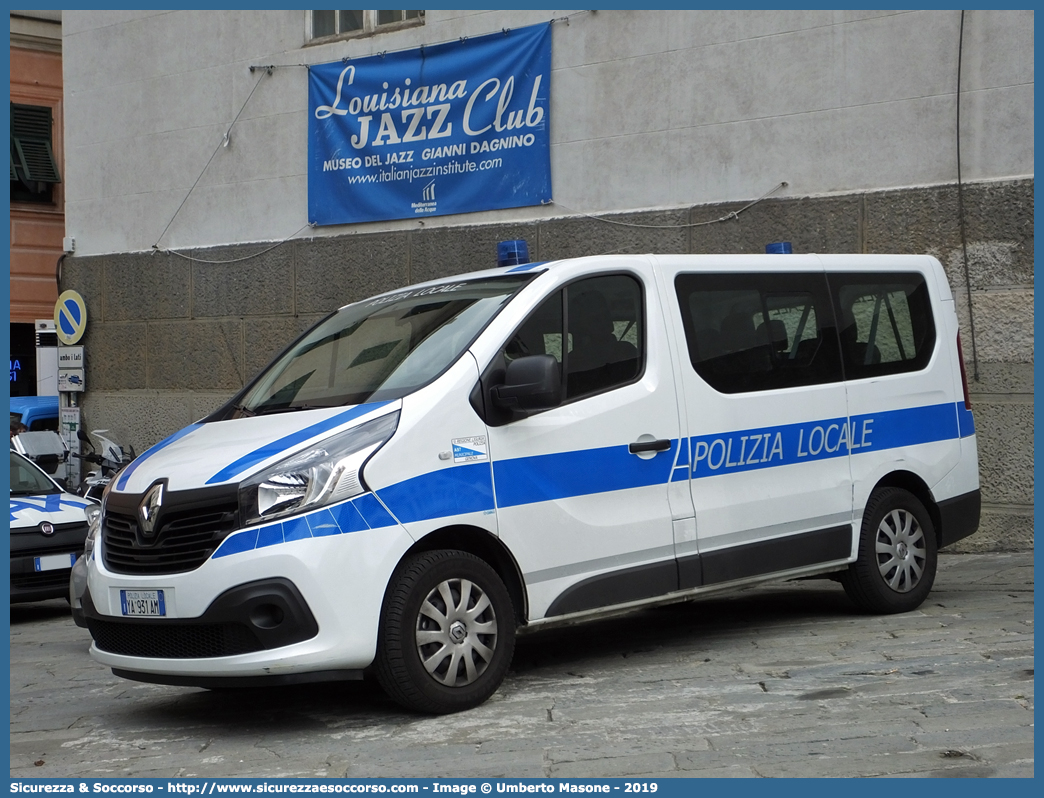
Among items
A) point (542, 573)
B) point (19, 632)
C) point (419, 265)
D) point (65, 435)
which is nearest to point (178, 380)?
point (65, 435)

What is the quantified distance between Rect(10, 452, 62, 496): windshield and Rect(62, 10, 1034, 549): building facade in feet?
12.5

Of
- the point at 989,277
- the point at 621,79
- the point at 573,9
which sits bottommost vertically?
the point at 989,277

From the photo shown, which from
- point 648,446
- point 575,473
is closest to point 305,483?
point 575,473

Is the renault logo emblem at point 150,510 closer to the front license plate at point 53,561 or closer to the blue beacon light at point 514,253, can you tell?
the blue beacon light at point 514,253

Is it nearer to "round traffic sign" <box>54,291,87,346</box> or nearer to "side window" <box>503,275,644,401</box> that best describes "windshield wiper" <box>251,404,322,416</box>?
"side window" <box>503,275,644,401</box>

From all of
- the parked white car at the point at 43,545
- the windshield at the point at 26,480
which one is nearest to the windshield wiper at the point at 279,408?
the parked white car at the point at 43,545

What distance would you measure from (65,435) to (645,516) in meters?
11.5

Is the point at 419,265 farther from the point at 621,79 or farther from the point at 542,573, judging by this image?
the point at 542,573

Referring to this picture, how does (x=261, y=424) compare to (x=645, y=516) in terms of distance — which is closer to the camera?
(x=261, y=424)

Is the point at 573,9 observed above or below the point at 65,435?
above

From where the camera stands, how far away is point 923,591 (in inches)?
297

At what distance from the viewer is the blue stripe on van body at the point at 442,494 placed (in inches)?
209

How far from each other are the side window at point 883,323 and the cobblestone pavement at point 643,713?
4.79 ft

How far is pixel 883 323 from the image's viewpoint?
7.46 metres
